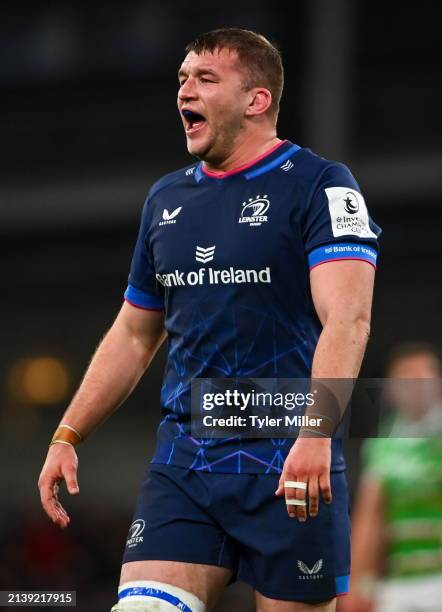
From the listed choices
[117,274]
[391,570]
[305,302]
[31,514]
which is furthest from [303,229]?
[117,274]

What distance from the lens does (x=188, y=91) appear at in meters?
4.50

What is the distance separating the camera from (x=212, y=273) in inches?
171

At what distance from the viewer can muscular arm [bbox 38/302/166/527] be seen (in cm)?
443

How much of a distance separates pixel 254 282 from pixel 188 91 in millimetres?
762

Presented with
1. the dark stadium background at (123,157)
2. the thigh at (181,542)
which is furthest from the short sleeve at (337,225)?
the dark stadium background at (123,157)

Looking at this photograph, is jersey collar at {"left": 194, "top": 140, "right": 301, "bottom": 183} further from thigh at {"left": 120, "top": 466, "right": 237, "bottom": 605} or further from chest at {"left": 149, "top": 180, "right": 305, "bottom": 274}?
thigh at {"left": 120, "top": 466, "right": 237, "bottom": 605}

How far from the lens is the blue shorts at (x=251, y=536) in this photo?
4.12 m

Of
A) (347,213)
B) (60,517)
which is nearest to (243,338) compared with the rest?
(347,213)

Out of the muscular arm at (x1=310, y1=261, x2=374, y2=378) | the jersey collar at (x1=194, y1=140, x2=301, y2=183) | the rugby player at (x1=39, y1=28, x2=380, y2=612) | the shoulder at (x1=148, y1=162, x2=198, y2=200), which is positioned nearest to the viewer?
the muscular arm at (x1=310, y1=261, x2=374, y2=378)

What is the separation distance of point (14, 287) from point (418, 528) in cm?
1527

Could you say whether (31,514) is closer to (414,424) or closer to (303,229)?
(414,424)

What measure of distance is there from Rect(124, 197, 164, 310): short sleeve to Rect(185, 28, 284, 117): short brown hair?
0.62 meters

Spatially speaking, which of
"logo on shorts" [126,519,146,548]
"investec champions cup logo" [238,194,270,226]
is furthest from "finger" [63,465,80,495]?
"investec champions cup logo" [238,194,270,226]

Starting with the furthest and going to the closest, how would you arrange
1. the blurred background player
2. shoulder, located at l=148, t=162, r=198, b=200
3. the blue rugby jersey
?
the blurred background player, shoulder, located at l=148, t=162, r=198, b=200, the blue rugby jersey
